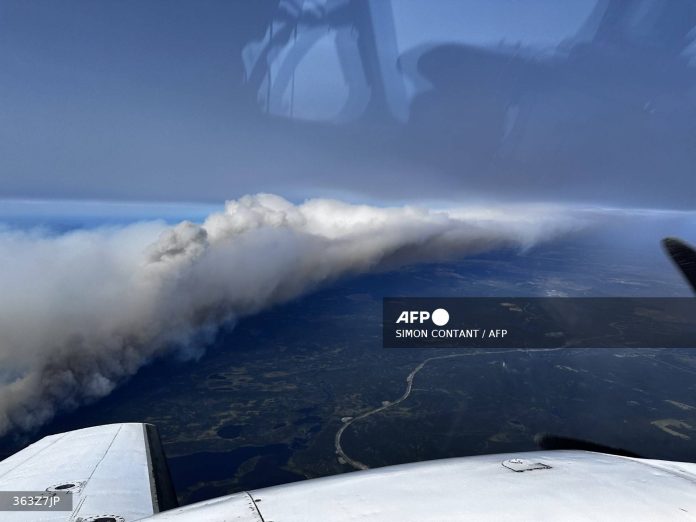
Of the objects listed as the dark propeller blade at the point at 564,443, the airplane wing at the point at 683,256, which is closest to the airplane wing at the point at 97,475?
the dark propeller blade at the point at 564,443

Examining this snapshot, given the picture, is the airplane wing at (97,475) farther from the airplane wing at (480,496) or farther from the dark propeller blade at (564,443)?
the dark propeller blade at (564,443)

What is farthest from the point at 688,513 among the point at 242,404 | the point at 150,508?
the point at 242,404

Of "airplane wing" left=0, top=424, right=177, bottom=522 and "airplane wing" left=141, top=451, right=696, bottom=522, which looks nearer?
"airplane wing" left=141, top=451, right=696, bottom=522

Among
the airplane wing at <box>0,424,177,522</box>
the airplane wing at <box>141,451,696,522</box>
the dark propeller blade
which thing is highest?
the airplane wing at <box>141,451,696,522</box>

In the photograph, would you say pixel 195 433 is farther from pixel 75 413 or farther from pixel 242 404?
pixel 75 413

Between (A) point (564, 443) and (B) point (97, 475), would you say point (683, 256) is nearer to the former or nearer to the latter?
(A) point (564, 443)

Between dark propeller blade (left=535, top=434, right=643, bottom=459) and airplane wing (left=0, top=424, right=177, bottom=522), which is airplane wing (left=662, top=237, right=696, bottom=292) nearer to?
dark propeller blade (left=535, top=434, right=643, bottom=459)

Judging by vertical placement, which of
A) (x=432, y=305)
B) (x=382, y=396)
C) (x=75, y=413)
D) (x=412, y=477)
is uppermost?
(x=412, y=477)

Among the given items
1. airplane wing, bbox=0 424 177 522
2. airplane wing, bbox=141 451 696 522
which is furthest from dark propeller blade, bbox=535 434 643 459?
airplane wing, bbox=0 424 177 522
